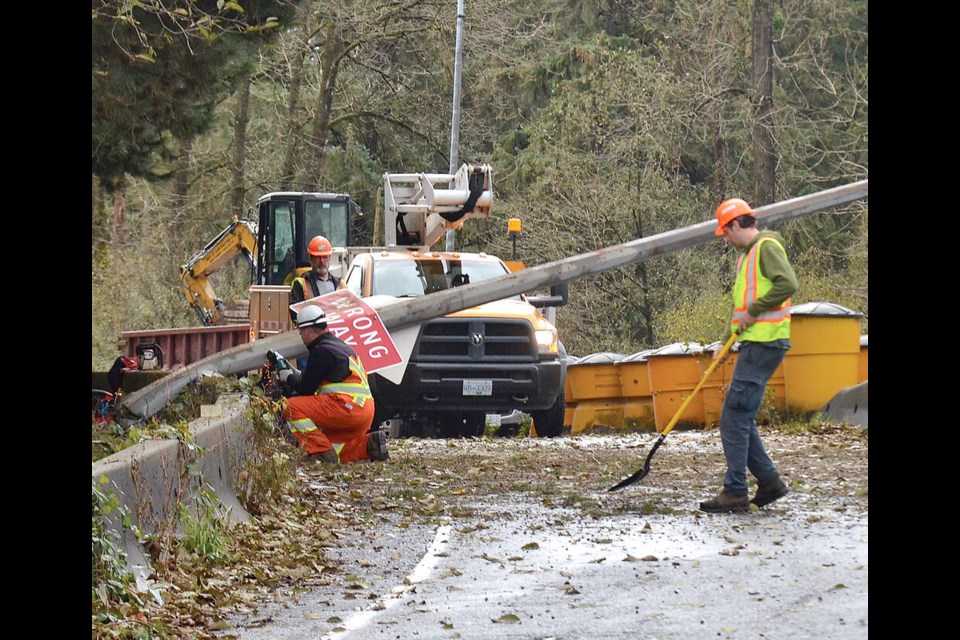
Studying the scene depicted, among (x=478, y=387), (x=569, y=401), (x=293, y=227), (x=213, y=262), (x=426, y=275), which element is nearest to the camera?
(x=478, y=387)

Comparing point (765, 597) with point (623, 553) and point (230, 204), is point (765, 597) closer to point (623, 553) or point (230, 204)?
point (623, 553)

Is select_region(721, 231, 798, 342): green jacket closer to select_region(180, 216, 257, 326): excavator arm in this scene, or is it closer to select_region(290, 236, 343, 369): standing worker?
select_region(290, 236, 343, 369): standing worker

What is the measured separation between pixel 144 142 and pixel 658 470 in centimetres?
714

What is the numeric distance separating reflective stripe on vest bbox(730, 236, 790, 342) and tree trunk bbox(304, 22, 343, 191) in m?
28.5

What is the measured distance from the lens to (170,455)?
8.76 meters

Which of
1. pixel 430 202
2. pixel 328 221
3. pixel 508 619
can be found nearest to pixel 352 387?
pixel 430 202

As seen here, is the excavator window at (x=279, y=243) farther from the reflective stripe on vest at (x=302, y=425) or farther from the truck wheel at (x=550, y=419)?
the reflective stripe on vest at (x=302, y=425)

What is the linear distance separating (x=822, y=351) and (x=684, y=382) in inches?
74.7

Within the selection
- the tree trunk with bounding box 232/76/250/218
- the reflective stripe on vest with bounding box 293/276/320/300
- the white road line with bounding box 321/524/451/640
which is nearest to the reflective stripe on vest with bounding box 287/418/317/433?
the reflective stripe on vest with bounding box 293/276/320/300

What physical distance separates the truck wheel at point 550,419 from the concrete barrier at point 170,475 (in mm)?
7750

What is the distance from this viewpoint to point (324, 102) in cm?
4012

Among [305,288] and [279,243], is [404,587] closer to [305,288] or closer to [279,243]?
[305,288]
